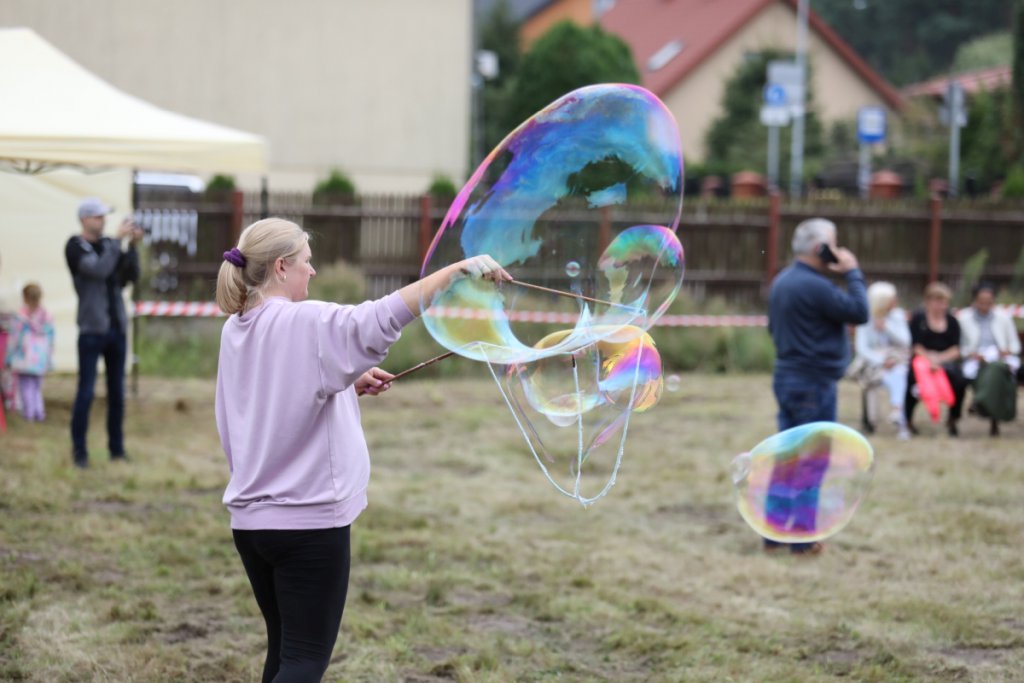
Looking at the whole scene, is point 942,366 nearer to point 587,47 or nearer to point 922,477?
point 922,477

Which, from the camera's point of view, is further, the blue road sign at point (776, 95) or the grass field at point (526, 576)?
the blue road sign at point (776, 95)

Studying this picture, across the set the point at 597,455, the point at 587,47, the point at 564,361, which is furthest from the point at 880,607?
the point at 587,47

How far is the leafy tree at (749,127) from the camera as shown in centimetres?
3772

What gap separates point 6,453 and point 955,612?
21.2 ft

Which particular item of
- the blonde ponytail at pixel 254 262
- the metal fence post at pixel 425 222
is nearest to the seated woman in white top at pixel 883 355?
the metal fence post at pixel 425 222

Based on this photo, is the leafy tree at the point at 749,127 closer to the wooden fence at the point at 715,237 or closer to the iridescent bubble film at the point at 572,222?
the wooden fence at the point at 715,237

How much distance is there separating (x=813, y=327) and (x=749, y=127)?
3273cm

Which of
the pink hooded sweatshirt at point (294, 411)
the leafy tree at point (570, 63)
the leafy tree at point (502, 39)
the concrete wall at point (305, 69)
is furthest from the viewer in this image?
the leafy tree at point (502, 39)

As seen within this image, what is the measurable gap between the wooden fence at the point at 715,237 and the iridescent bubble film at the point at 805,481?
397 inches

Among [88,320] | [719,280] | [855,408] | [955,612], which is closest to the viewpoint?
[955,612]

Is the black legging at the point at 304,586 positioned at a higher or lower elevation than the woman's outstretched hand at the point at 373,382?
lower

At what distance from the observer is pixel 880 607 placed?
570 centimetres

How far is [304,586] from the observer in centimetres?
330

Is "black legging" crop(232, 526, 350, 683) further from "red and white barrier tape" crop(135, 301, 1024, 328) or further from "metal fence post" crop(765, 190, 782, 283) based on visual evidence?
"metal fence post" crop(765, 190, 782, 283)
